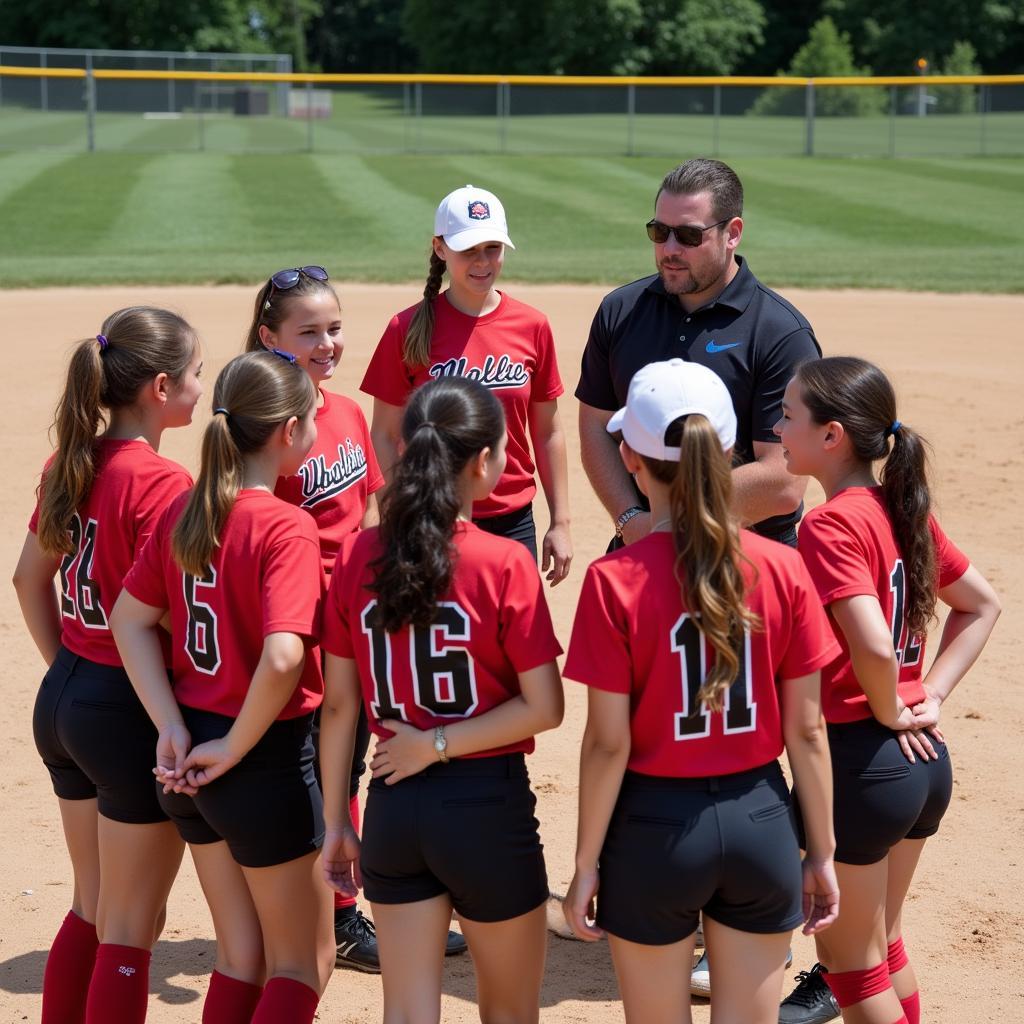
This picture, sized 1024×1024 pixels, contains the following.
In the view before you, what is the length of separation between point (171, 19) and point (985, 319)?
168 feet

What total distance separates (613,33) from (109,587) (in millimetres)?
56619

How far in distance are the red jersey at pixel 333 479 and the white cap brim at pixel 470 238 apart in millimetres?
800

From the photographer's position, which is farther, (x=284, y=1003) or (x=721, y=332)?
(x=721, y=332)

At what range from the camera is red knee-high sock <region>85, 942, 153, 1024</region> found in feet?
11.4

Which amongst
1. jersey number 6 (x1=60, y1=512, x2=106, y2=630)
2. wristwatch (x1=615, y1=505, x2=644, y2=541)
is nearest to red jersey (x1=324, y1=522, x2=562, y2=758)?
jersey number 6 (x1=60, y1=512, x2=106, y2=630)

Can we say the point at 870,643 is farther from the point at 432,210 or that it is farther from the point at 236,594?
the point at 432,210

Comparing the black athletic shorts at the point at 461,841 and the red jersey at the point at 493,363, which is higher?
the red jersey at the point at 493,363

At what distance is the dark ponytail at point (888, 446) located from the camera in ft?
11.3

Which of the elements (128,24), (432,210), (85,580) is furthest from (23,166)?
(128,24)

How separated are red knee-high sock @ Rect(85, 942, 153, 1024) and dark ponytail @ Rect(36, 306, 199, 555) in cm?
108

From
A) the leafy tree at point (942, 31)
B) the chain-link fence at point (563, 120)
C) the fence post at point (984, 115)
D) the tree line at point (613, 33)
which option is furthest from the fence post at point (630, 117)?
the leafy tree at point (942, 31)

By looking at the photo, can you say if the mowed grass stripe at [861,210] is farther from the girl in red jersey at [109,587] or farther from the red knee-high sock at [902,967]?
the girl in red jersey at [109,587]

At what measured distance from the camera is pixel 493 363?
16.7ft

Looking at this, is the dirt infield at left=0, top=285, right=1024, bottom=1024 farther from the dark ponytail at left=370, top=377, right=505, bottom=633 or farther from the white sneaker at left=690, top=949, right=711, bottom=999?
the dark ponytail at left=370, top=377, right=505, bottom=633
